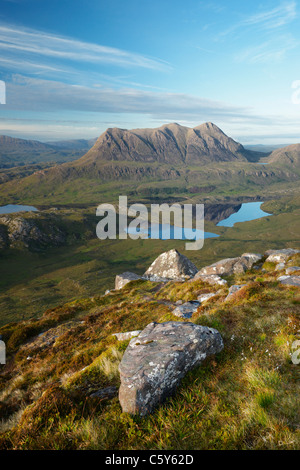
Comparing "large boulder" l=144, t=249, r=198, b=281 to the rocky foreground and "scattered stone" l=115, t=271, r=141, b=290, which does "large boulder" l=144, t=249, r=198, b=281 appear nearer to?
"scattered stone" l=115, t=271, r=141, b=290

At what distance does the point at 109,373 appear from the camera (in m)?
8.52

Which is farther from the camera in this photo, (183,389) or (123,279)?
(123,279)

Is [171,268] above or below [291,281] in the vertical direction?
below

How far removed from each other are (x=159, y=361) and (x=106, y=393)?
6.81 feet

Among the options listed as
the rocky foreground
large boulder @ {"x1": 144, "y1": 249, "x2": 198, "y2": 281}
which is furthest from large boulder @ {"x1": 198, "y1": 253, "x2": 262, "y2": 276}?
the rocky foreground

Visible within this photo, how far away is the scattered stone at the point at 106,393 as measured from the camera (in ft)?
24.4

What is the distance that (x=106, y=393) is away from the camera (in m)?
7.61

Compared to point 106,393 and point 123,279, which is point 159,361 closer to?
point 106,393

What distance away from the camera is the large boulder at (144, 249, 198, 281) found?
5316 cm

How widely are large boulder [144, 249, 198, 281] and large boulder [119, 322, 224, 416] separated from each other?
43.6 meters

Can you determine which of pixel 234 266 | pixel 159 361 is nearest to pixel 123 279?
pixel 234 266
